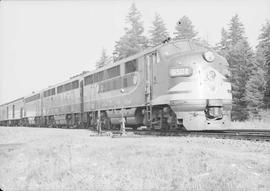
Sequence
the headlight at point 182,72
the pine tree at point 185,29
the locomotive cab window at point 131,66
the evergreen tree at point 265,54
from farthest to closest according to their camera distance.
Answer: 1. the pine tree at point 185,29
2. the evergreen tree at point 265,54
3. the locomotive cab window at point 131,66
4. the headlight at point 182,72

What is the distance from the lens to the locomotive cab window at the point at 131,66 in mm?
18953

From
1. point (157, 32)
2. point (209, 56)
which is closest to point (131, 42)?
point (157, 32)

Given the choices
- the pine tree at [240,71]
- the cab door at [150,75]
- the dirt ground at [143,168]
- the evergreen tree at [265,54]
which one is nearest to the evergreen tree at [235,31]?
the evergreen tree at [265,54]

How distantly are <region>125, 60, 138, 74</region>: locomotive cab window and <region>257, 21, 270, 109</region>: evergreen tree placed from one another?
20416 millimetres

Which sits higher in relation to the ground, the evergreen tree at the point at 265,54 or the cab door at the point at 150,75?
the evergreen tree at the point at 265,54

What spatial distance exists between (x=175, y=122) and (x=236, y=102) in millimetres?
26701

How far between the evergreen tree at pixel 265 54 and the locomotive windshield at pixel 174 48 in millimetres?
20977

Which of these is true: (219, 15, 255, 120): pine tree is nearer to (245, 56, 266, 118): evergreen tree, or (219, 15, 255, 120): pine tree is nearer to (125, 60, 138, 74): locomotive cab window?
(245, 56, 266, 118): evergreen tree

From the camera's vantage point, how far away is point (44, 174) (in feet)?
30.5

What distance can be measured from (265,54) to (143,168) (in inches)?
1323

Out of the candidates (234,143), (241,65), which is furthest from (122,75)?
(241,65)

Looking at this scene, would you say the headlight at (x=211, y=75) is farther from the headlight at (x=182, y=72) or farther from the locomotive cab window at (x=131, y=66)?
the locomotive cab window at (x=131, y=66)

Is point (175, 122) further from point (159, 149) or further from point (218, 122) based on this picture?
point (159, 149)

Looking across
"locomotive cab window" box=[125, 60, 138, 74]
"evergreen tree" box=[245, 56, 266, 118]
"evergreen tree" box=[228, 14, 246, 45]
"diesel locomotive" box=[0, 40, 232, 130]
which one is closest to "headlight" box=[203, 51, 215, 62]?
"diesel locomotive" box=[0, 40, 232, 130]
